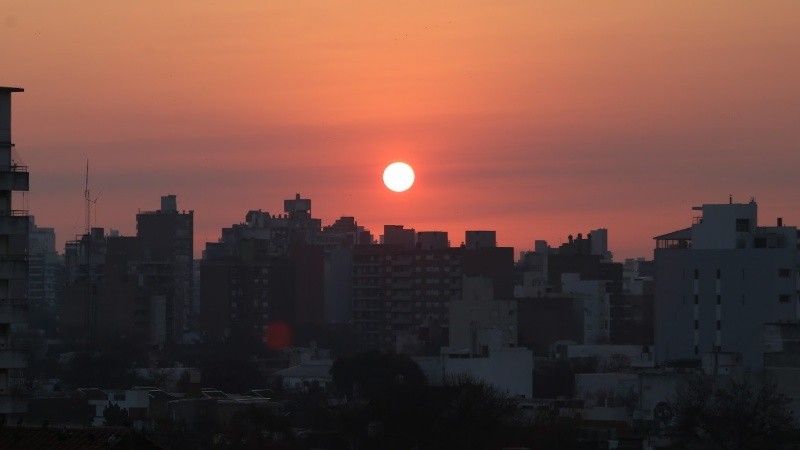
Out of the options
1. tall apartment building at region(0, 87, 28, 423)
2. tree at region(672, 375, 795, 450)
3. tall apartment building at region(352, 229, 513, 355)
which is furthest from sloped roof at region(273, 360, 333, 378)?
tall apartment building at region(0, 87, 28, 423)

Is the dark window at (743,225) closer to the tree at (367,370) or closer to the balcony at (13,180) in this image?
the tree at (367,370)

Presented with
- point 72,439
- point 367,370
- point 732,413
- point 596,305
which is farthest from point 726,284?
point 72,439

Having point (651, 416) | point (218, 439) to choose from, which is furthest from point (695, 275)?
point (218, 439)

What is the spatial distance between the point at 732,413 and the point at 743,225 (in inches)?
1475

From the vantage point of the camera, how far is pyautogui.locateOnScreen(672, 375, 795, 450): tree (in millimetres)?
72500

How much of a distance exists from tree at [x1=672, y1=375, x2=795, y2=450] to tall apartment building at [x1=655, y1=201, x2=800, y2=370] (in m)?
25.0

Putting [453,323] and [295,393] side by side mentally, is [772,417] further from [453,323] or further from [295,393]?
[453,323]

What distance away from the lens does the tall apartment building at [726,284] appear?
112 meters

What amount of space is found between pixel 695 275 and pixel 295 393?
18.4 m

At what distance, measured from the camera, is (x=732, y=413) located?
7706 centimetres

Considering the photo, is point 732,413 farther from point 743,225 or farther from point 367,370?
point 743,225

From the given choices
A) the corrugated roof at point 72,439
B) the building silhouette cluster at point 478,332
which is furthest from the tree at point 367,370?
the corrugated roof at point 72,439

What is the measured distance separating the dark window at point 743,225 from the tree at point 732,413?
2650 cm

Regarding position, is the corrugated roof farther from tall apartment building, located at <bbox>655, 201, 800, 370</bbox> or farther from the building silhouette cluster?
tall apartment building, located at <bbox>655, 201, 800, 370</bbox>
